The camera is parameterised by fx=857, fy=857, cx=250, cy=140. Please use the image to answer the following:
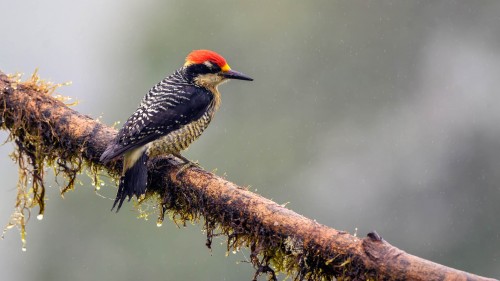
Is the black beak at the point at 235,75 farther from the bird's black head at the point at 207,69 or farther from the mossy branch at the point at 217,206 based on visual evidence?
the mossy branch at the point at 217,206

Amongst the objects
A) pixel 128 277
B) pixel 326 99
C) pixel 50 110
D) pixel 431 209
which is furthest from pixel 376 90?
pixel 50 110

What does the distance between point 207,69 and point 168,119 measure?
0.71 meters

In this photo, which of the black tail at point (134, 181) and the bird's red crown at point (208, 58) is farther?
the bird's red crown at point (208, 58)

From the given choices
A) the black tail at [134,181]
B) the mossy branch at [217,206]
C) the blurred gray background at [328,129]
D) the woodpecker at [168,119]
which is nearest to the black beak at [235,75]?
the woodpecker at [168,119]

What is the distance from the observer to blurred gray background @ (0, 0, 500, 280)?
1477 cm

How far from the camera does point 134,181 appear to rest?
17.1 ft

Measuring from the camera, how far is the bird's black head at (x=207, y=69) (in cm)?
640

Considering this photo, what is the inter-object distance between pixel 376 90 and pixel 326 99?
1.22m

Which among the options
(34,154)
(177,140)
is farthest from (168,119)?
(34,154)

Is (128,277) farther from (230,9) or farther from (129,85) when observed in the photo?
(230,9)

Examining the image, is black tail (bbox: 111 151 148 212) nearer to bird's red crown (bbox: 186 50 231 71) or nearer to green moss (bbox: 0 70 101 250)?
green moss (bbox: 0 70 101 250)

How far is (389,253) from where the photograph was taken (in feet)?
13.2

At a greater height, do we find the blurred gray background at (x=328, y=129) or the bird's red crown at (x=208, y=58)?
the blurred gray background at (x=328, y=129)

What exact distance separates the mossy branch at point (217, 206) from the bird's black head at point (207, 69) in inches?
38.3
